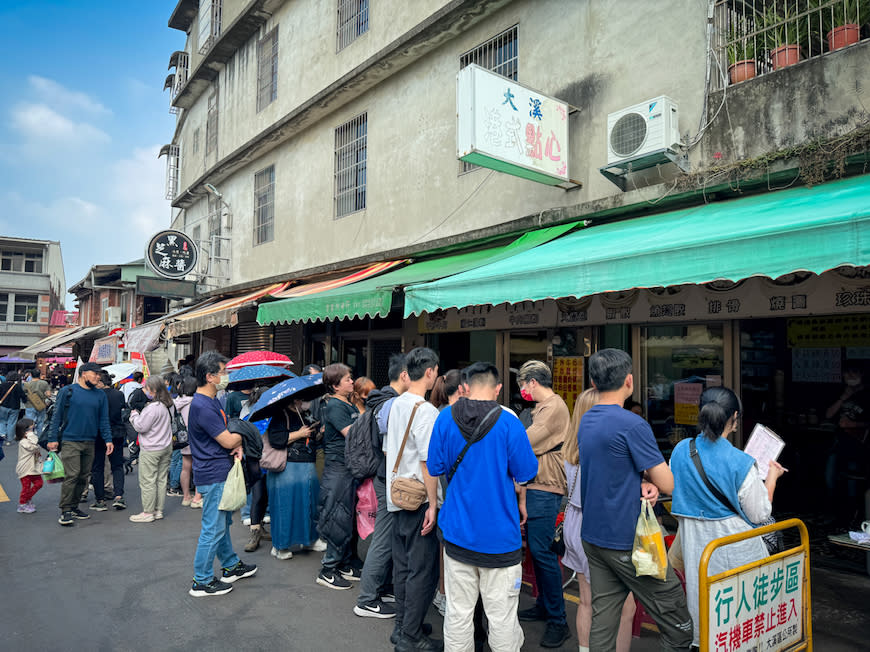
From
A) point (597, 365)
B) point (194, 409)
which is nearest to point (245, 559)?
point (194, 409)

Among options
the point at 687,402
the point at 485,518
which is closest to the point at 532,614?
the point at 485,518

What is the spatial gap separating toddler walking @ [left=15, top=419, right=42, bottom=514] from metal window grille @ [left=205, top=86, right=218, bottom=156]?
11779 millimetres

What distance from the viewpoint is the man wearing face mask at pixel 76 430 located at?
7445 mm

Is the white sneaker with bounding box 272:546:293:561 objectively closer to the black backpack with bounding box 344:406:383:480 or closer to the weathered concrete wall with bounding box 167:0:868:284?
the black backpack with bounding box 344:406:383:480

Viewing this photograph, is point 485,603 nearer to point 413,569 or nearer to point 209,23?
point 413,569

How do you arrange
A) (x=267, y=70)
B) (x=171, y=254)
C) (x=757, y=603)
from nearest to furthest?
(x=757, y=603) < (x=267, y=70) < (x=171, y=254)

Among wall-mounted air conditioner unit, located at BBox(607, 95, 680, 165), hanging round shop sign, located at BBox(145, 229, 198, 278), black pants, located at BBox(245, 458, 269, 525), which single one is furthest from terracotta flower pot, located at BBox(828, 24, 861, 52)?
hanging round shop sign, located at BBox(145, 229, 198, 278)

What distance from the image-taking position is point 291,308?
8.74 meters

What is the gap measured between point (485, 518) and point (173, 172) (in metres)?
22.6

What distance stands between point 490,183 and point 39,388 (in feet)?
42.1

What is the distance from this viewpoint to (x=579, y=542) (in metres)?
3.74

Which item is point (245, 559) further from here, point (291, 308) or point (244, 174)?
point (244, 174)

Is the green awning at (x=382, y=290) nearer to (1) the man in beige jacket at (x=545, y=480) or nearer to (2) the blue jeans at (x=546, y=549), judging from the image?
(1) the man in beige jacket at (x=545, y=480)

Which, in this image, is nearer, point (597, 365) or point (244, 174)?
point (597, 365)
